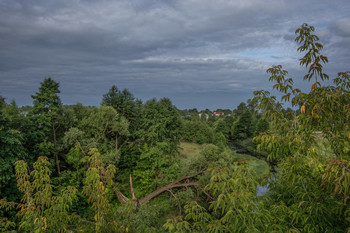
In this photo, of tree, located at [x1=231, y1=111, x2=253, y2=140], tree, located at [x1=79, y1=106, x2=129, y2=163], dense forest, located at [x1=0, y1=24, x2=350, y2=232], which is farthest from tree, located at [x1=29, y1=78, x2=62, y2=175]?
tree, located at [x1=231, y1=111, x2=253, y2=140]

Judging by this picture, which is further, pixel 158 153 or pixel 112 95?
pixel 112 95

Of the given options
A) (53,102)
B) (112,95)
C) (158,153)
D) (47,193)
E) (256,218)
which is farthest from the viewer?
(112,95)

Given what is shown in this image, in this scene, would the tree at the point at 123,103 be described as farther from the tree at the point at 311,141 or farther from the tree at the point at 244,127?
the tree at the point at 244,127

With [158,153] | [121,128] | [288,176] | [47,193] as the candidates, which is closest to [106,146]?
[121,128]

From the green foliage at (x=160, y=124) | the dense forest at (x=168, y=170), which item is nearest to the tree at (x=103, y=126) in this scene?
the dense forest at (x=168, y=170)

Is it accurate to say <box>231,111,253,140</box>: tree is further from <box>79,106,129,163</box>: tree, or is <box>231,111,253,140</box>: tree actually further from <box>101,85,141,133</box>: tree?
<box>79,106,129,163</box>: tree

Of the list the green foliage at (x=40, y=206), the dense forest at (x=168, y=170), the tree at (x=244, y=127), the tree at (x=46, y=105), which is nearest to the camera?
the dense forest at (x=168, y=170)

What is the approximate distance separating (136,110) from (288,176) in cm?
2959

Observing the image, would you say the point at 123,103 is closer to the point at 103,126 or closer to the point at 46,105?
the point at 103,126

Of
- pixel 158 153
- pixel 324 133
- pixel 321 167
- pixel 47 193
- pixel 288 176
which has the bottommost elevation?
pixel 158 153

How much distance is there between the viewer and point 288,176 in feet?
16.5

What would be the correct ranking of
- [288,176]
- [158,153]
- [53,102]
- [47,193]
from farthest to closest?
1. [158,153]
2. [53,102]
3. [47,193]
4. [288,176]

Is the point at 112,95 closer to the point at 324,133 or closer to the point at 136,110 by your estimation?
the point at 136,110

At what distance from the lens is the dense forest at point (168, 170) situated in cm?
434
